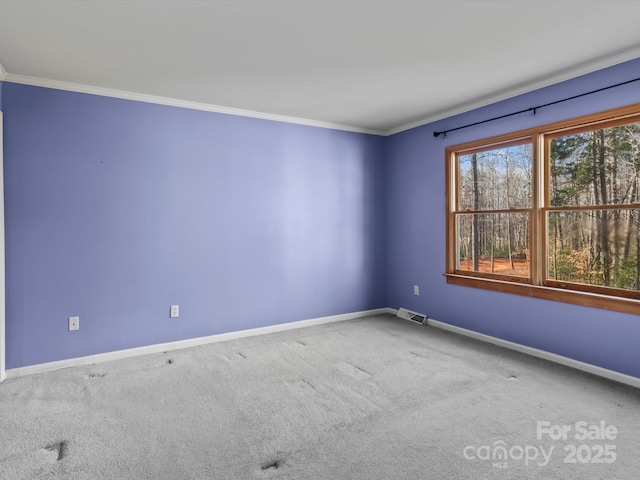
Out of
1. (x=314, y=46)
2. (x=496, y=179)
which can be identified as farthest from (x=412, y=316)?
(x=314, y=46)

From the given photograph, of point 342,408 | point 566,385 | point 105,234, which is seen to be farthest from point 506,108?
point 105,234

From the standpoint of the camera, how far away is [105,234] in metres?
3.54

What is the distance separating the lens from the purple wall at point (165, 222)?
327 centimetres

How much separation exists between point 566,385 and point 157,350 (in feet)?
11.7

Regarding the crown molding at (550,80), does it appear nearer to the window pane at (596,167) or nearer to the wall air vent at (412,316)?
the window pane at (596,167)

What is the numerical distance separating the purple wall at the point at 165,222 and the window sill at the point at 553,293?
1436 millimetres

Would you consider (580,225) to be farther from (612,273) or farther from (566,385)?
(566,385)

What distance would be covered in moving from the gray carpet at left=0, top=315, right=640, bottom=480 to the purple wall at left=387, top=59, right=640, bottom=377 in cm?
29

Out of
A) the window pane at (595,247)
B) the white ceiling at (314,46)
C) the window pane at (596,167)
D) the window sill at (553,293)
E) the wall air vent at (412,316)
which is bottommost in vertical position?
the wall air vent at (412,316)

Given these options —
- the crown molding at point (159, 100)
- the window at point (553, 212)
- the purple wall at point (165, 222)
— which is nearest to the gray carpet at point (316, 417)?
the purple wall at point (165, 222)

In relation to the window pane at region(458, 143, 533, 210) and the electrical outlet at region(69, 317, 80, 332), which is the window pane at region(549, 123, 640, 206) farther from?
the electrical outlet at region(69, 317, 80, 332)

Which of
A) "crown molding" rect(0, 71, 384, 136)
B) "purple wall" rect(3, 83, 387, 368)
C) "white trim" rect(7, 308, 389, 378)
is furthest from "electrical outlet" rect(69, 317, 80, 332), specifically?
"crown molding" rect(0, 71, 384, 136)

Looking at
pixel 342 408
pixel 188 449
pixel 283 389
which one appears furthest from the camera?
pixel 283 389

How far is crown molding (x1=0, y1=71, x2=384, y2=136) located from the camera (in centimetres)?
323
